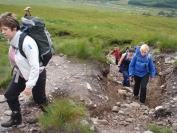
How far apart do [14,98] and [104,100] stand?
10.8ft

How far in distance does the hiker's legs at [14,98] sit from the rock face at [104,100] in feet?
0.54

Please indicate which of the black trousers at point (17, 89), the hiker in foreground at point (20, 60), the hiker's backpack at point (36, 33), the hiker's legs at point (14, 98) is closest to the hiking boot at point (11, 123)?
the hiker's legs at point (14, 98)

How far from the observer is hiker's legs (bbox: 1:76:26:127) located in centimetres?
605

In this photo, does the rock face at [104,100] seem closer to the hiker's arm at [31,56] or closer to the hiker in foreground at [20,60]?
the hiker in foreground at [20,60]

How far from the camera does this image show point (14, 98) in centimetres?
614

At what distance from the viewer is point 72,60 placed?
1098cm

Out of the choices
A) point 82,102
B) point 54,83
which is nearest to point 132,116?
point 82,102

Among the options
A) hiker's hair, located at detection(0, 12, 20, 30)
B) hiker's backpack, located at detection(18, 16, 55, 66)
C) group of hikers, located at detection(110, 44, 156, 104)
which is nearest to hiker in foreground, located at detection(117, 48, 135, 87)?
group of hikers, located at detection(110, 44, 156, 104)

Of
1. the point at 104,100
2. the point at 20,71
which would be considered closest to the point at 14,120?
the point at 20,71

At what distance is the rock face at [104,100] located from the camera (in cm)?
706

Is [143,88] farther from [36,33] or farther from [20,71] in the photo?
[36,33]

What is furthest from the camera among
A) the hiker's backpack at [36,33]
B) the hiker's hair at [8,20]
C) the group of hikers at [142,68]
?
the group of hikers at [142,68]

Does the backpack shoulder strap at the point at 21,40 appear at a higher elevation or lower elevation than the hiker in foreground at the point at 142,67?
higher

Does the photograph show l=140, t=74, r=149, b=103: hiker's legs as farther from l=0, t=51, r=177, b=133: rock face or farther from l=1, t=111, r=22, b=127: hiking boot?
l=1, t=111, r=22, b=127: hiking boot
